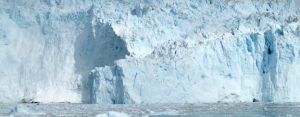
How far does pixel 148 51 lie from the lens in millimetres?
16375

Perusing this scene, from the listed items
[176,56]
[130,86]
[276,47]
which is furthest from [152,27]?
[276,47]

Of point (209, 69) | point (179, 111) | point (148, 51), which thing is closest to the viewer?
point (179, 111)

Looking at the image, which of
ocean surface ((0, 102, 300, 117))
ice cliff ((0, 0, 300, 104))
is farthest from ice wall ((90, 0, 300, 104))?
ocean surface ((0, 102, 300, 117))

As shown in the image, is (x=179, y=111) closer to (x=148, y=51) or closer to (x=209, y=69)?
(x=209, y=69)

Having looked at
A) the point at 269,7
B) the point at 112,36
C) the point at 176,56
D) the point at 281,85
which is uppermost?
the point at 269,7

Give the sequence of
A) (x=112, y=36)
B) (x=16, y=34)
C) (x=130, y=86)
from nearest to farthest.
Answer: (x=130, y=86) < (x=112, y=36) < (x=16, y=34)

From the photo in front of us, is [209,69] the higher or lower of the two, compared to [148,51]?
lower

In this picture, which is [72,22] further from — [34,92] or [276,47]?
[276,47]

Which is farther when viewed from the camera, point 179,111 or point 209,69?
point 209,69

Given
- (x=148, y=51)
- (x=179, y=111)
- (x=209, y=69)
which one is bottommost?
(x=179, y=111)

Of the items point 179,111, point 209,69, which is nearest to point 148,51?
point 209,69

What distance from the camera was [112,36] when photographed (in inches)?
666

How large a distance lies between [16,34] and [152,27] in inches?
285

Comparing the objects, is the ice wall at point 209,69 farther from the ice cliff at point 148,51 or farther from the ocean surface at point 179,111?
the ocean surface at point 179,111
